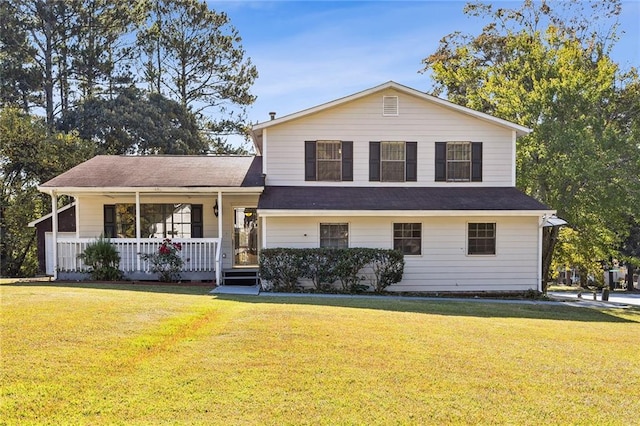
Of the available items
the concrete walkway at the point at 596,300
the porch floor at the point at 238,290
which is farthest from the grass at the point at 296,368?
the concrete walkway at the point at 596,300

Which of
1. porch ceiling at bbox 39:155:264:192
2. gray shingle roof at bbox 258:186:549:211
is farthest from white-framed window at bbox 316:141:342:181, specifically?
porch ceiling at bbox 39:155:264:192

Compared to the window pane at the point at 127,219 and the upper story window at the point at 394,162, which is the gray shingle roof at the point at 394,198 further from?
the window pane at the point at 127,219

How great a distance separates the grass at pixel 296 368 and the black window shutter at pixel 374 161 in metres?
7.23

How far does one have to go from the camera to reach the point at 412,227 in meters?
15.0

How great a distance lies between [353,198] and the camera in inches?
587

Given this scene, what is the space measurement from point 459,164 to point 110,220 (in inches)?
452

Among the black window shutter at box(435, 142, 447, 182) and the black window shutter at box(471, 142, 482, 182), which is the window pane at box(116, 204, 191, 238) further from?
the black window shutter at box(471, 142, 482, 182)

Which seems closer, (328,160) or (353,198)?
(353,198)

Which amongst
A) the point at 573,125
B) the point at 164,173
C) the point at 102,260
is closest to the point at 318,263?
the point at 164,173

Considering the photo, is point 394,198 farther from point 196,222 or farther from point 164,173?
point 164,173

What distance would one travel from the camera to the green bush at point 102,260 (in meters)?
14.3

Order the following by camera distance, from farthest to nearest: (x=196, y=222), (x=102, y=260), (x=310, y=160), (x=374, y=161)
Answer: (x=196, y=222), (x=374, y=161), (x=310, y=160), (x=102, y=260)

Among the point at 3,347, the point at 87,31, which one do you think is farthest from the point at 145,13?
the point at 3,347

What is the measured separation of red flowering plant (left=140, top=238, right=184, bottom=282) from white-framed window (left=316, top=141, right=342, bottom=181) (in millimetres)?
4889
